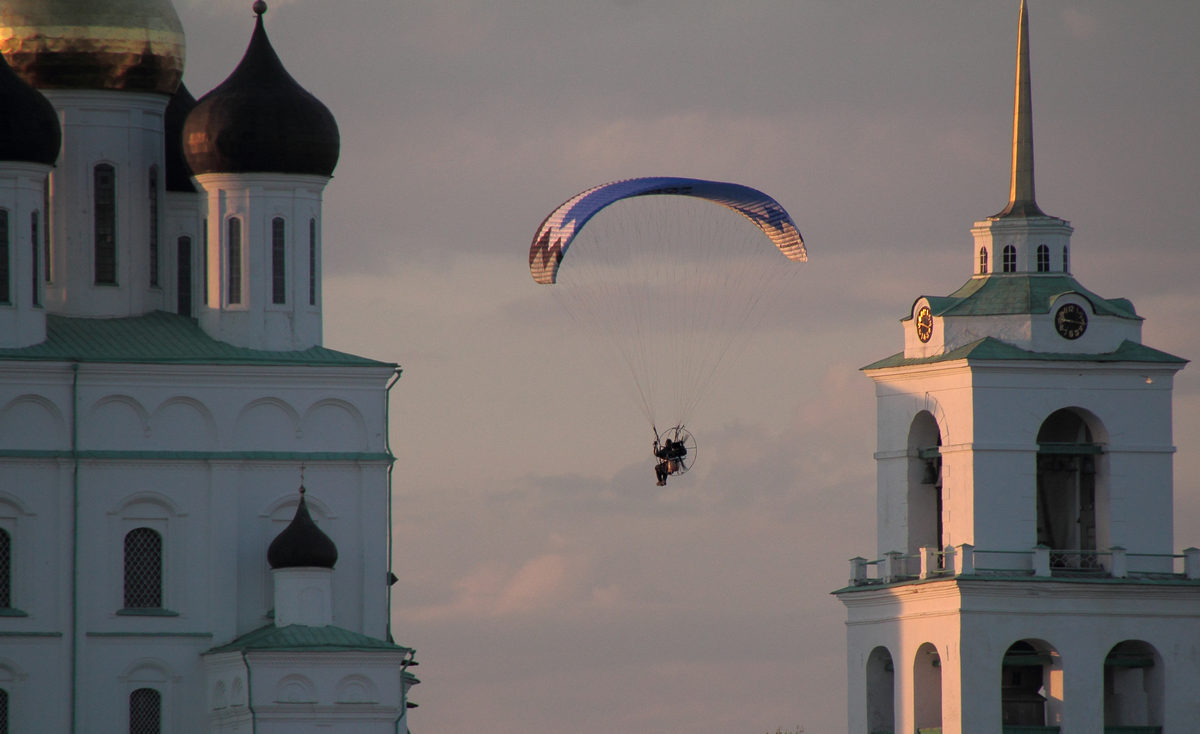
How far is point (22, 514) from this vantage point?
58969 millimetres

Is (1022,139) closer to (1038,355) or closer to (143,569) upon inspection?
(1038,355)

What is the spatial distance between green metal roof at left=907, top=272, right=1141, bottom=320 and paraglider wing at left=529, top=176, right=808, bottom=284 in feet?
10.5

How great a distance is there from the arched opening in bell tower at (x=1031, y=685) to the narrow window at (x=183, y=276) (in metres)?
15.2

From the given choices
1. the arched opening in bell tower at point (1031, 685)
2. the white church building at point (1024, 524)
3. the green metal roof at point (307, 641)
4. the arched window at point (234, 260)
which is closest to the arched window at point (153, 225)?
the arched window at point (234, 260)

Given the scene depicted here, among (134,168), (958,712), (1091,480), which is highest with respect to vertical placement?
(134,168)

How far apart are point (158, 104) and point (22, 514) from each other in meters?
8.07

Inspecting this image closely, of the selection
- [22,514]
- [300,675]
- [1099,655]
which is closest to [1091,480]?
[1099,655]

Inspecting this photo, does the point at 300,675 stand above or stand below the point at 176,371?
below

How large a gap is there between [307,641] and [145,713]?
9.77ft

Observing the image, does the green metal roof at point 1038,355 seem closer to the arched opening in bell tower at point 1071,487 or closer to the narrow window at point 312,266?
the arched opening in bell tower at point 1071,487

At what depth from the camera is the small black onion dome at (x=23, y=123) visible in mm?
59500

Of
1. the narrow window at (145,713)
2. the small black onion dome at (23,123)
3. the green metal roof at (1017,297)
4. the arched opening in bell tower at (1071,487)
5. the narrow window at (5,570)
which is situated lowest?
the narrow window at (145,713)

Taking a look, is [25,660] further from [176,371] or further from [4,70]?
[4,70]

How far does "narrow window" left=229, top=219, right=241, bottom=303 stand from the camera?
6072 cm
